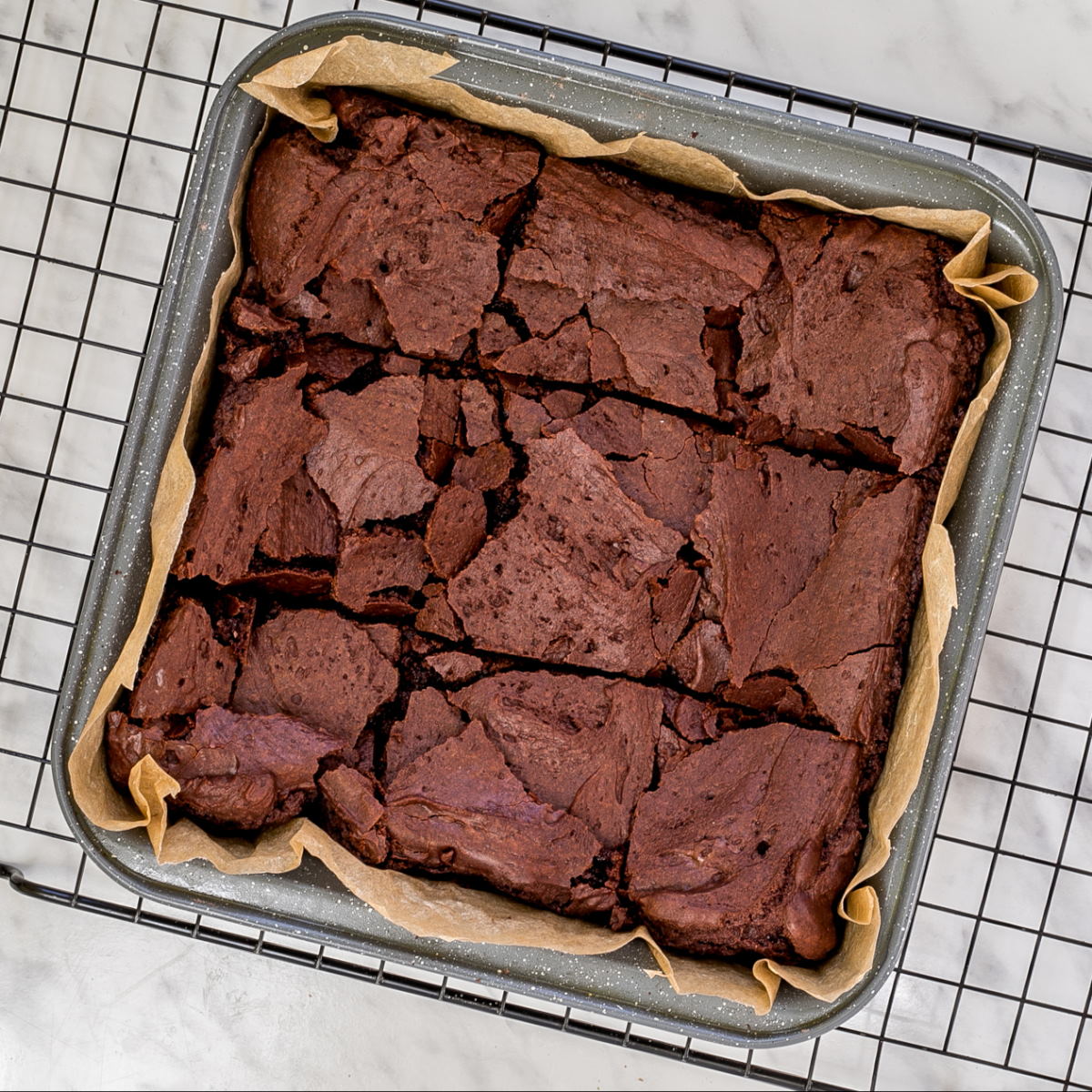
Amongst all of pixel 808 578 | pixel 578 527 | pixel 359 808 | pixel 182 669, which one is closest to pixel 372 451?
pixel 578 527

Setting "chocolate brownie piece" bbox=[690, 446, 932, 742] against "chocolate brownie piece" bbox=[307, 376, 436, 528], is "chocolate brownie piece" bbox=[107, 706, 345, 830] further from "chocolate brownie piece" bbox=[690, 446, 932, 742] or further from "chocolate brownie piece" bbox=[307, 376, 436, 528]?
"chocolate brownie piece" bbox=[690, 446, 932, 742]

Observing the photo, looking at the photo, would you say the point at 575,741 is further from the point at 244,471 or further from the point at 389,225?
the point at 389,225

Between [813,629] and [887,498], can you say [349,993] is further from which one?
[887,498]

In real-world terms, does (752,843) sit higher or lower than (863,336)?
lower

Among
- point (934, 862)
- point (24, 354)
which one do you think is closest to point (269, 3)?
point (24, 354)

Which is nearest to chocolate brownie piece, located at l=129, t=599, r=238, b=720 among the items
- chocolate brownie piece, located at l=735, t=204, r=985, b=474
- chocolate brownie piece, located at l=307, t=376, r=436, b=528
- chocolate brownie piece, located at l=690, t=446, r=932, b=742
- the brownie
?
the brownie

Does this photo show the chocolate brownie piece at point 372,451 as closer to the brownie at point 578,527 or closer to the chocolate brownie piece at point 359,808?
the brownie at point 578,527
